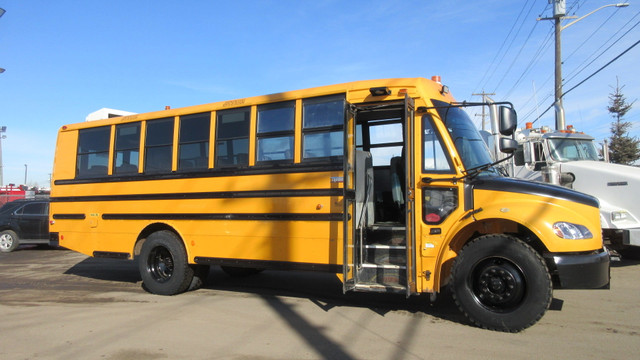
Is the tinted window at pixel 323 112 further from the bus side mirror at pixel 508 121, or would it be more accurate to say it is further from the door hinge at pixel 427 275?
the door hinge at pixel 427 275

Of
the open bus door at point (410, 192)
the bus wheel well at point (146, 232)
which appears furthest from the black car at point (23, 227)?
the open bus door at point (410, 192)

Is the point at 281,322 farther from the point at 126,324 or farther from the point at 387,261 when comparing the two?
the point at 126,324

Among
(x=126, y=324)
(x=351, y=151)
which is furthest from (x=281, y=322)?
(x=351, y=151)

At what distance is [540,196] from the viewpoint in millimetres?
4789

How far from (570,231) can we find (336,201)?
2.63m

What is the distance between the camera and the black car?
1403cm

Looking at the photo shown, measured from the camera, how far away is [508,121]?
4.91m

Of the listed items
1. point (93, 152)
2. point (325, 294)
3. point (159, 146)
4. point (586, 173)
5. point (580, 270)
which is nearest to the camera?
point (580, 270)

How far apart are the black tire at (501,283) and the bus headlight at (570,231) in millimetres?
326

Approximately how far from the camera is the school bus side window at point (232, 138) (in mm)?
6469

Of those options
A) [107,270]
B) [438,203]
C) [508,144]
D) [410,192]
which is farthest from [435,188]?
[107,270]

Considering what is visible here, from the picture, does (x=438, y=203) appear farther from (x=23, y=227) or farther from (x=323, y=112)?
(x=23, y=227)

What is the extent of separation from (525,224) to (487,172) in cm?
90

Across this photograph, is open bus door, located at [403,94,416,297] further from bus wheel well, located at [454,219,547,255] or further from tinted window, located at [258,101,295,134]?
tinted window, located at [258,101,295,134]
